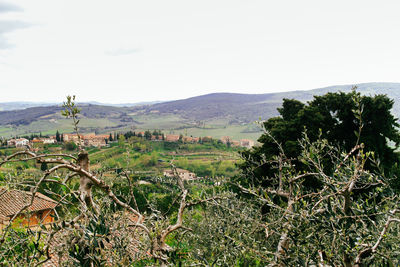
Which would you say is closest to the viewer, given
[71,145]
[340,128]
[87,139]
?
[87,139]

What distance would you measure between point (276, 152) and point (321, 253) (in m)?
16.1

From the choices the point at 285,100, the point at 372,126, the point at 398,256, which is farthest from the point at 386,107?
the point at 398,256

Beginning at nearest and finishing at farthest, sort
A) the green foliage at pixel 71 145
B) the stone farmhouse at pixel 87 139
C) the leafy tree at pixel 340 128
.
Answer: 1. the stone farmhouse at pixel 87 139
2. the green foliage at pixel 71 145
3. the leafy tree at pixel 340 128

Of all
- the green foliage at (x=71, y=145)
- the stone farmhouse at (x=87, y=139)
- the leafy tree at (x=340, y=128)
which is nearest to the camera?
the stone farmhouse at (x=87, y=139)

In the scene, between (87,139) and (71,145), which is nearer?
(87,139)

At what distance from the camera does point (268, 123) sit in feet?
70.3

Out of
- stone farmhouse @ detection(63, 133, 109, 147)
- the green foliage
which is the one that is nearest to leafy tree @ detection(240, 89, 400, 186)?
the green foliage

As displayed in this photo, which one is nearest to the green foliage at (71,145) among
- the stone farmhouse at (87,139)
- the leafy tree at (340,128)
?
the stone farmhouse at (87,139)

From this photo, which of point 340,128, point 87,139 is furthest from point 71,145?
point 87,139

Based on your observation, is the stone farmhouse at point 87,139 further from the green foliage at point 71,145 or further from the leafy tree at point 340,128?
the leafy tree at point 340,128

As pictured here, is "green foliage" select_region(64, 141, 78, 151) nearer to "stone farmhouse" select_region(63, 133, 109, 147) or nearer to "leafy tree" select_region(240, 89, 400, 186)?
"stone farmhouse" select_region(63, 133, 109, 147)

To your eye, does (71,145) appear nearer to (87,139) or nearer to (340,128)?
(340,128)

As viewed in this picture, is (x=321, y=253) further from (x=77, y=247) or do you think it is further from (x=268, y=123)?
(x=268, y=123)

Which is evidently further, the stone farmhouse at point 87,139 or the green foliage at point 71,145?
the green foliage at point 71,145
